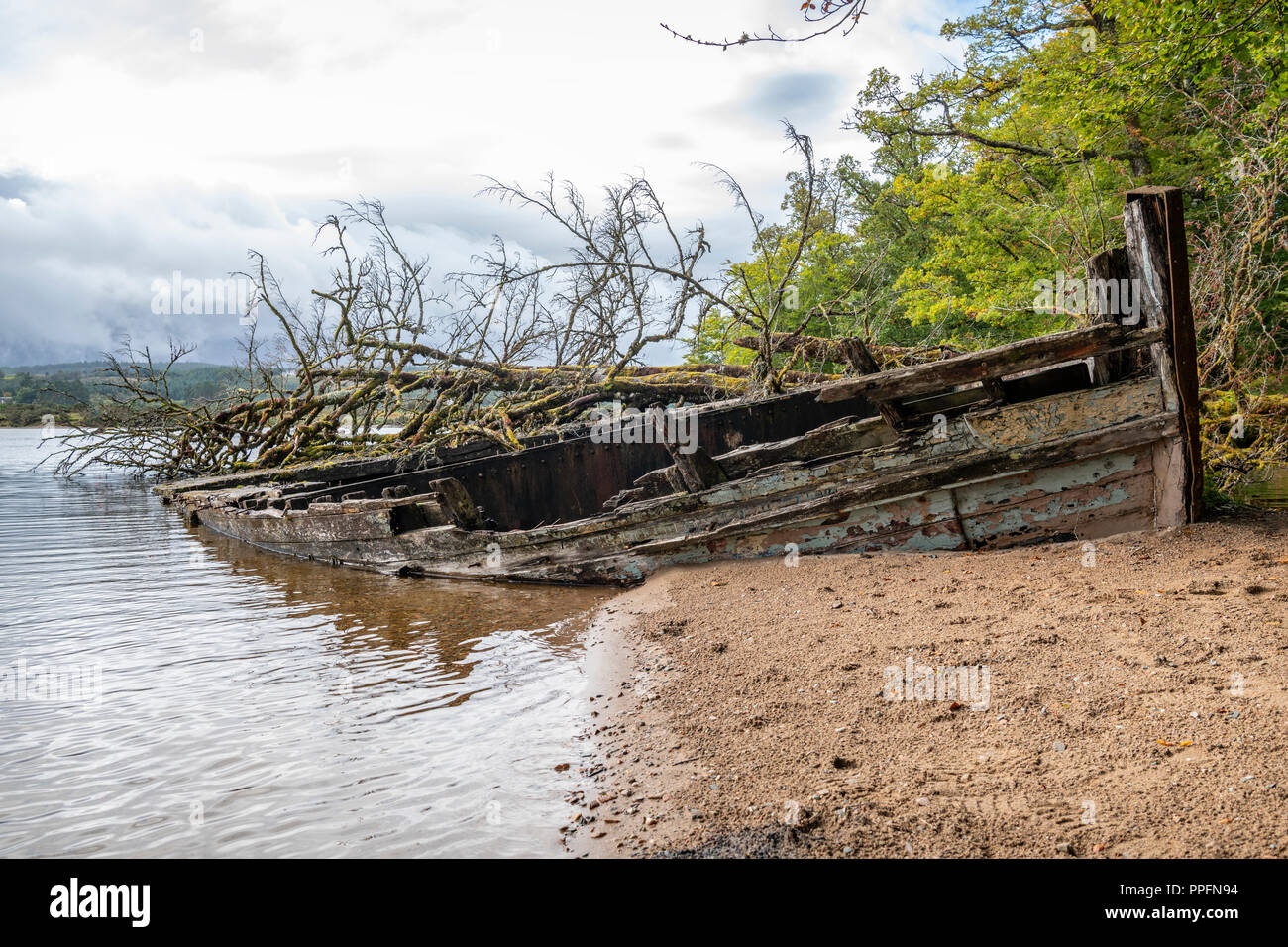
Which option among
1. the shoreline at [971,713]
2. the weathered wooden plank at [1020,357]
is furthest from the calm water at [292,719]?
the weathered wooden plank at [1020,357]

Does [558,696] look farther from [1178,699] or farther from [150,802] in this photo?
[1178,699]

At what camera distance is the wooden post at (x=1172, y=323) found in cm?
585

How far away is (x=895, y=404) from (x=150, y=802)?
18.0ft

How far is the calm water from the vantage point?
3521mm

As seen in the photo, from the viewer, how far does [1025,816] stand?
9.27 feet

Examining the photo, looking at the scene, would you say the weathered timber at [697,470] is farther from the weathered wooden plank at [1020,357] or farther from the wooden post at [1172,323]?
the wooden post at [1172,323]

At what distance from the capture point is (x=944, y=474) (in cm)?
641

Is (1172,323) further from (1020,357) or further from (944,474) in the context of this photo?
A: (944,474)

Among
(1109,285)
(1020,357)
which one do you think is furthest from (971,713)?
(1109,285)

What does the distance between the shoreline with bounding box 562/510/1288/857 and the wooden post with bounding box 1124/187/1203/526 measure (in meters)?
0.35

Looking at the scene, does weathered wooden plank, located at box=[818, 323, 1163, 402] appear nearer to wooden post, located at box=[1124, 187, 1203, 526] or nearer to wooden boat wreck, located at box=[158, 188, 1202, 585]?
wooden boat wreck, located at box=[158, 188, 1202, 585]

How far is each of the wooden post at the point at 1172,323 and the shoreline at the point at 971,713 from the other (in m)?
0.35

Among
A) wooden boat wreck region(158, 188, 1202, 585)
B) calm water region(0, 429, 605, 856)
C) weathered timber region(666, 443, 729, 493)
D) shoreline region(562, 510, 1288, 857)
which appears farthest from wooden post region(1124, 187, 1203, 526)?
calm water region(0, 429, 605, 856)
